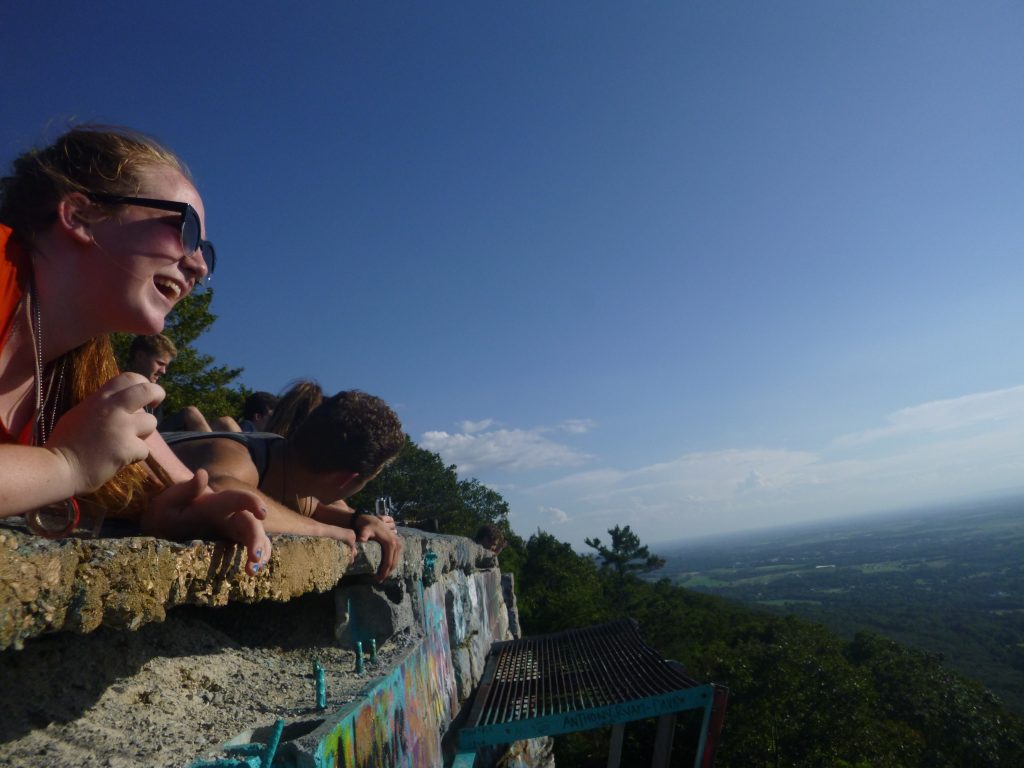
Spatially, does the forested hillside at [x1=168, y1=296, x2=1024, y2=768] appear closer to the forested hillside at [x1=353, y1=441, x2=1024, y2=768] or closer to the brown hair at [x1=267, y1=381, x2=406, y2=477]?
the forested hillside at [x1=353, y1=441, x2=1024, y2=768]

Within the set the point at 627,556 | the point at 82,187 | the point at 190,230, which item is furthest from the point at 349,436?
the point at 627,556

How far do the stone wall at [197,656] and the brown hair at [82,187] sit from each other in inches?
11.5

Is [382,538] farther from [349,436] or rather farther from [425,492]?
[425,492]

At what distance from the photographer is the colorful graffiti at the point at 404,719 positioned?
1.46 meters

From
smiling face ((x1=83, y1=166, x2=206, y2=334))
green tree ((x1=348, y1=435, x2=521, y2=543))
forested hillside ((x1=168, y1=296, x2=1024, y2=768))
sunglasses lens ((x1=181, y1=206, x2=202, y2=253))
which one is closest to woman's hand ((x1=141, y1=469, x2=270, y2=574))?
smiling face ((x1=83, y1=166, x2=206, y2=334))

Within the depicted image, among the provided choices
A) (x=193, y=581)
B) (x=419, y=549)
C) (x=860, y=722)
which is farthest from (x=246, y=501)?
(x=860, y=722)

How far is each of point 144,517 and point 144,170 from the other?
704 millimetres

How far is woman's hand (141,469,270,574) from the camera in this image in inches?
47.9

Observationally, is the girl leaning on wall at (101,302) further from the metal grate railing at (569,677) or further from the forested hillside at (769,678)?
the forested hillside at (769,678)

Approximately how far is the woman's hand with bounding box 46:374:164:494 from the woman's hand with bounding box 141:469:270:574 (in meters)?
0.22

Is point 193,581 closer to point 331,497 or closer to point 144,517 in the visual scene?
point 144,517

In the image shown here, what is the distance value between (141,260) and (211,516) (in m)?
0.52

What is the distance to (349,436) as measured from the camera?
245 centimetres

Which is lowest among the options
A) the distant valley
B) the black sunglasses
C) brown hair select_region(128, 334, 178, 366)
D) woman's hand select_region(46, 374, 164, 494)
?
the distant valley
